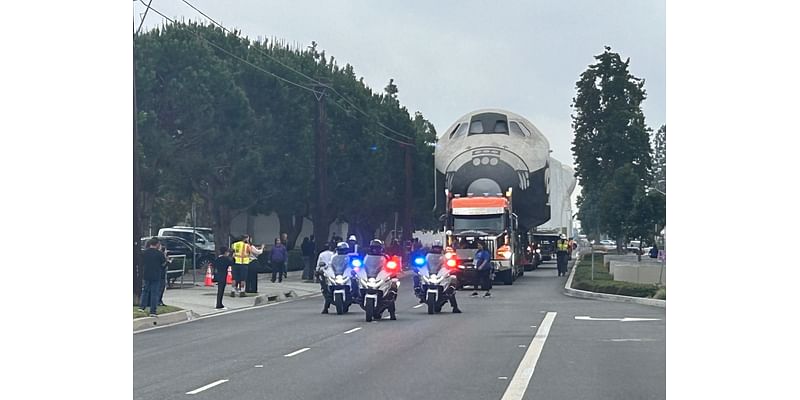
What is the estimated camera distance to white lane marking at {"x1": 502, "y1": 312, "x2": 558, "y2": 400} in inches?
562

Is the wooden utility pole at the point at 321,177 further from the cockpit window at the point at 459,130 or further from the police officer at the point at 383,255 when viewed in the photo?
the police officer at the point at 383,255

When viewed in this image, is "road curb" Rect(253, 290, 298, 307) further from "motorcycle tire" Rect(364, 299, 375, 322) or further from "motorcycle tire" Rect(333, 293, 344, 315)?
"motorcycle tire" Rect(364, 299, 375, 322)

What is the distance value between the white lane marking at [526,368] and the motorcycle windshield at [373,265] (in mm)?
3776

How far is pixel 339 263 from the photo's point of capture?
27.4 m

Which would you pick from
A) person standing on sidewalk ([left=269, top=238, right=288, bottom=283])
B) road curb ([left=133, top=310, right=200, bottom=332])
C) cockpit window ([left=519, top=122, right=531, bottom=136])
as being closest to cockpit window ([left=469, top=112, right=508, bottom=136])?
cockpit window ([left=519, top=122, right=531, bottom=136])

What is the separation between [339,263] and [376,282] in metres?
1.60

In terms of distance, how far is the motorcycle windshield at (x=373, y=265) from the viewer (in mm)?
26188

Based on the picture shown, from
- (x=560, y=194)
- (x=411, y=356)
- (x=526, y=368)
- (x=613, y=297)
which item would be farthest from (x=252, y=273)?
(x=560, y=194)

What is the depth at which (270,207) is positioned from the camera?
63438 mm

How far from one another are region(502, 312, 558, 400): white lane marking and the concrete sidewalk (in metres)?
8.35

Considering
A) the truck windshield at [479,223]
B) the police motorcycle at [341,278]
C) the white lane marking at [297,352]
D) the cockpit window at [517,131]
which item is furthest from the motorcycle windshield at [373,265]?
the cockpit window at [517,131]

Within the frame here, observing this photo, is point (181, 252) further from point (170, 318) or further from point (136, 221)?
point (170, 318)
